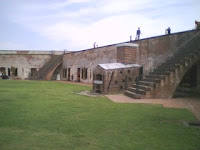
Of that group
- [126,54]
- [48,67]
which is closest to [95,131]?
[126,54]

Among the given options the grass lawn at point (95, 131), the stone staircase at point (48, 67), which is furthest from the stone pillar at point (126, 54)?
the stone staircase at point (48, 67)

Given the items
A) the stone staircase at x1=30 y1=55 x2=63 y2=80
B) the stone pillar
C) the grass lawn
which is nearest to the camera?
the grass lawn

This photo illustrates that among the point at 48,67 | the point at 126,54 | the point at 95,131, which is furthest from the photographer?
the point at 48,67

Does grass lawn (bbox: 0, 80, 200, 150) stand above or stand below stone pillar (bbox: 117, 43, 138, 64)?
below

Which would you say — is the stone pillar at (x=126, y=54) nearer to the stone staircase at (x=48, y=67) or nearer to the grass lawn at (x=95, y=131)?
the grass lawn at (x=95, y=131)

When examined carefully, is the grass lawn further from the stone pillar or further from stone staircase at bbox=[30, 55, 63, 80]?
stone staircase at bbox=[30, 55, 63, 80]

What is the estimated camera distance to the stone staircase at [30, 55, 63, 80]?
31253mm

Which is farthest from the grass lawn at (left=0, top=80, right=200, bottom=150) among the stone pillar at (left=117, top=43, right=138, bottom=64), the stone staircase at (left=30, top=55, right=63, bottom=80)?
the stone staircase at (left=30, top=55, right=63, bottom=80)

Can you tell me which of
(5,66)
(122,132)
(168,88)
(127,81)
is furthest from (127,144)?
(5,66)

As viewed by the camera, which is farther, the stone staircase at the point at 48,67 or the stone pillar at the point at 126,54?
the stone staircase at the point at 48,67

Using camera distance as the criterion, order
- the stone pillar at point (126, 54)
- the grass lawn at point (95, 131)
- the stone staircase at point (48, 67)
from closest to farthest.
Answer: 1. the grass lawn at point (95, 131)
2. the stone pillar at point (126, 54)
3. the stone staircase at point (48, 67)

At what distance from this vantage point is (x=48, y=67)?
32562 mm

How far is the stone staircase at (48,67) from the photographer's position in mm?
31253

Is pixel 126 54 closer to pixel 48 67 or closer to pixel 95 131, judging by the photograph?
pixel 95 131
